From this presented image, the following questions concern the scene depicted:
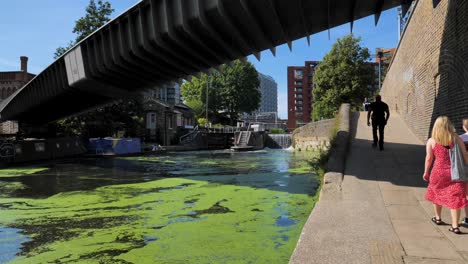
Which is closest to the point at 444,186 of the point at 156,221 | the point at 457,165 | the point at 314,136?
the point at 457,165

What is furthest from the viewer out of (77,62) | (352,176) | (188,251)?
(77,62)

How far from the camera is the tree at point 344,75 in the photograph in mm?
48469

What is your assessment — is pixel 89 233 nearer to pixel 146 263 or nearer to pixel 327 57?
pixel 146 263

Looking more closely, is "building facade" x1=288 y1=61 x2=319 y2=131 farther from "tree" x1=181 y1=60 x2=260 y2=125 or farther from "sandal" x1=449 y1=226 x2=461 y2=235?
"sandal" x1=449 y1=226 x2=461 y2=235

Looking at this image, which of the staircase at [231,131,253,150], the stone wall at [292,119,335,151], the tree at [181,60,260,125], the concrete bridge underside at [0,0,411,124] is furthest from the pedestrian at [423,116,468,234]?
the tree at [181,60,260,125]

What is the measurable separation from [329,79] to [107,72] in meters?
36.1

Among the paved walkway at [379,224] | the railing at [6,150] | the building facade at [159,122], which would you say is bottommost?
the paved walkway at [379,224]

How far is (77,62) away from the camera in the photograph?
18.6 m

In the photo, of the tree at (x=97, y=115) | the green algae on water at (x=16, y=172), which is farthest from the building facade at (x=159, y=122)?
the green algae on water at (x=16, y=172)

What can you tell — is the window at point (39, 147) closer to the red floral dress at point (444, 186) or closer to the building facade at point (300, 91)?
the red floral dress at point (444, 186)

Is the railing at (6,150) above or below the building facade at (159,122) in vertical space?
below

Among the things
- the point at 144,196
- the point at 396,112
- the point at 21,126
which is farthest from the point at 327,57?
the point at 144,196

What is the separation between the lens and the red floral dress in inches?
210

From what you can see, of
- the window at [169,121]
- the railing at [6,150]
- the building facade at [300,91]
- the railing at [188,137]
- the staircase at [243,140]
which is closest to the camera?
the railing at [6,150]
